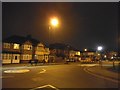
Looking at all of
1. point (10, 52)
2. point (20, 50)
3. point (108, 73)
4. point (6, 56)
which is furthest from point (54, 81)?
point (20, 50)

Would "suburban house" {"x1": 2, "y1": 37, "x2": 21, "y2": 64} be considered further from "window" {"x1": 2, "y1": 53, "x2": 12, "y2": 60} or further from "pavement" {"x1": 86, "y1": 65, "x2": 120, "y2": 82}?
"pavement" {"x1": 86, "y1": 65, "x2": 120, "y2": 82}

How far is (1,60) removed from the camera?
2244 inches

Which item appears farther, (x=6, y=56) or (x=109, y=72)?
(x=6, y=56)

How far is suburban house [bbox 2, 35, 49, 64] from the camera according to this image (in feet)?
194

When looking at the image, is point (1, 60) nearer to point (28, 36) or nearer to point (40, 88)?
point (28, 36)

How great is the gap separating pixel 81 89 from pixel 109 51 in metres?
185

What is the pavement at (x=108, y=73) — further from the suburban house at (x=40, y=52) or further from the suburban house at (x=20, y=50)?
the suburban house at (x=40, y=52)

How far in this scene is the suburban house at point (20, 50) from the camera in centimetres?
5922

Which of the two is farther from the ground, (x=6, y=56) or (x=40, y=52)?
(x=40, y=52)

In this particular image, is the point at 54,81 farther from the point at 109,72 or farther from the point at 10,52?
the point at 10,52

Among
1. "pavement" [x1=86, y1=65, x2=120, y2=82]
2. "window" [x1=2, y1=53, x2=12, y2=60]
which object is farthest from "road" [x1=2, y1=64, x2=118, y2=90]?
"window" [x1=2, y1=53, x2=12, y2=60]

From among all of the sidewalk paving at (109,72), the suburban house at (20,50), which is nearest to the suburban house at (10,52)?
the suburban house at (20,50)

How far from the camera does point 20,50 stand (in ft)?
219

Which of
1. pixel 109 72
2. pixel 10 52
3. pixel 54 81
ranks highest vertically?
pixel 10 52
